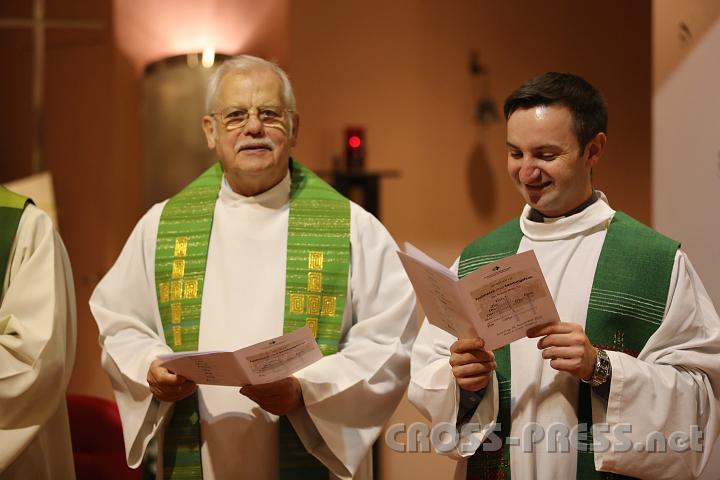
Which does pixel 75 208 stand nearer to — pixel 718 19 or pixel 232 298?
pixel 232 298

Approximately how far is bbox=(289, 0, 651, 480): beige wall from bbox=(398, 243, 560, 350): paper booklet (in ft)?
13.4

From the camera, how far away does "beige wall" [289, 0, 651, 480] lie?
22.3 feet

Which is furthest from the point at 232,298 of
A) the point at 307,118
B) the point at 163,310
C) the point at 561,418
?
the point at 307,118

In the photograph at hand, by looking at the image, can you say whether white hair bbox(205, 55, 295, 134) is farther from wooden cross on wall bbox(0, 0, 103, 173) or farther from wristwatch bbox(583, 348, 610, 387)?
wooden cross on wall bbox(0, 0, 103, 173)

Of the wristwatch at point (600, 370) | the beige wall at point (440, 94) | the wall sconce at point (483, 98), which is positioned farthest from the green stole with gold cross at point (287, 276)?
the wall sconce at point (483, 98)

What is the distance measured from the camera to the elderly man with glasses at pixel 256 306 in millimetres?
3338

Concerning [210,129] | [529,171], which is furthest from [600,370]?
[210,129]

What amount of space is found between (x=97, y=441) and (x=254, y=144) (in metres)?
1.83

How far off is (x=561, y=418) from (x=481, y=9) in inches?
184

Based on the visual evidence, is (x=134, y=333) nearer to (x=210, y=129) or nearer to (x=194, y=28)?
(x=210, y=129)

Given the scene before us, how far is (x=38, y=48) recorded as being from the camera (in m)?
6.41

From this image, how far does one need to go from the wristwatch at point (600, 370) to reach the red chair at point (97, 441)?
245 cm

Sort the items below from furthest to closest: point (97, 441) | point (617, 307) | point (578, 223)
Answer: point (97, 441) → point (578, 223) → point (617, 307)

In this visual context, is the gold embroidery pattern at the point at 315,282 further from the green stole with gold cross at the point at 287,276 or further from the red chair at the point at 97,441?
the red chair at the point at 97,441
